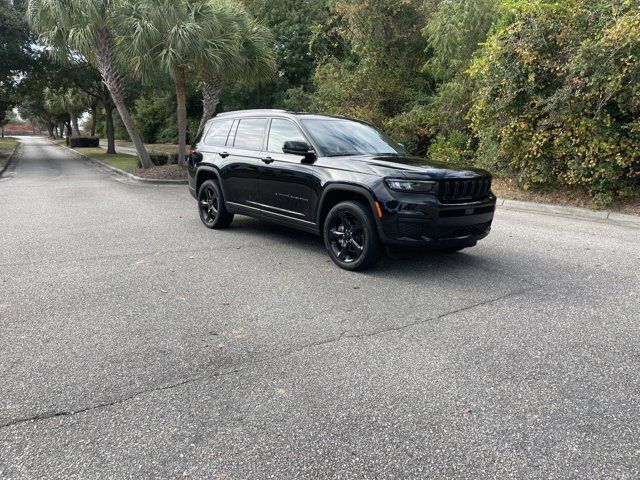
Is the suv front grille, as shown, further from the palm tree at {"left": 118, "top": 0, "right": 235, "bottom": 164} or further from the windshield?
the palm tree at {"left": 118, "top": 0, "right": 235, "bottom": 164}

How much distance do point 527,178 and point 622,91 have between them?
2.86 meters

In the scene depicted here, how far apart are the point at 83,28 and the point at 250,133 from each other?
37.2ft

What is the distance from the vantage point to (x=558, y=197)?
444 inches

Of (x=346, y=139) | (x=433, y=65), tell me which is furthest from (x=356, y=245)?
(x=433, y=65)

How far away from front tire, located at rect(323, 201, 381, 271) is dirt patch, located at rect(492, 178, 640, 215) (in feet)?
23.5

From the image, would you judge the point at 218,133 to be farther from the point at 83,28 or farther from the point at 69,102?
the point at 69,102

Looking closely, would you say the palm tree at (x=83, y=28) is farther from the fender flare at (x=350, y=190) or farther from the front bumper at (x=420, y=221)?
the front bumper at (x=420, y=221)

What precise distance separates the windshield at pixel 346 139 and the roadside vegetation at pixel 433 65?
17.7ft

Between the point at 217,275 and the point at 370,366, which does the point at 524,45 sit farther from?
the point at 370,366

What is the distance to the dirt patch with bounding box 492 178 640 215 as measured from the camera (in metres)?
10.2

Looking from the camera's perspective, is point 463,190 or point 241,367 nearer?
point 241,367

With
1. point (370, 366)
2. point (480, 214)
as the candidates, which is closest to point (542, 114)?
point (480, 214)

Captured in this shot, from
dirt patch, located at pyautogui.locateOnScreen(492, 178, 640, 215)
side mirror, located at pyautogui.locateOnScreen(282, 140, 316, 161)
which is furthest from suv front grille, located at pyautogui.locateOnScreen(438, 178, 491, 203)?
dirt patch, located at pyautogui.locateOnScreen(492, 178, 640, 215)

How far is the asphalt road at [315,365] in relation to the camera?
248cm
